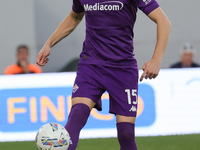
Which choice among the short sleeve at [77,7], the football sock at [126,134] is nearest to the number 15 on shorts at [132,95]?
the football sock at [126,134]

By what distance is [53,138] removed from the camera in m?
4.29

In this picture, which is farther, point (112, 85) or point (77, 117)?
point (112, 85)

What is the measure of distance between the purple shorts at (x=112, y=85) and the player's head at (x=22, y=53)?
485 centimetres

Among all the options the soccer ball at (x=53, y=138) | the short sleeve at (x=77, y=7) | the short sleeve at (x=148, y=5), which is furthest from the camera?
the short sleeve at (x=77, y=7)

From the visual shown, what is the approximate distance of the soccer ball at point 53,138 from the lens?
4.29 meters

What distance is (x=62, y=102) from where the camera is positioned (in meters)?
8.52

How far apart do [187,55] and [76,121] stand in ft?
17.8

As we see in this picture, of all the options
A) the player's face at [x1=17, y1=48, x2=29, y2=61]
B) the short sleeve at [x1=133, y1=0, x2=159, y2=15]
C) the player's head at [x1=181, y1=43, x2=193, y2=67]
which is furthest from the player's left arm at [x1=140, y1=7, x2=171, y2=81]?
the player's face at [x1=17, y1=48, x2=29, y2=61]

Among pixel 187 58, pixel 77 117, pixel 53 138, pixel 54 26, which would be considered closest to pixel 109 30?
pixel 77 117

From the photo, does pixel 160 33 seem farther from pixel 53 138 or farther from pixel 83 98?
pixel 53 138

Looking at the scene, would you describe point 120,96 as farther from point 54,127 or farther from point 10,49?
point 10,49

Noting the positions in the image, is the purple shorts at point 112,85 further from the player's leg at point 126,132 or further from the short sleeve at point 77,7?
the short sleeve at point 77,7

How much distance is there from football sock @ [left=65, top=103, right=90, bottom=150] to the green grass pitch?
9.59ft

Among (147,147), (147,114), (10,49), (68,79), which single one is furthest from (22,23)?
(147,147)
